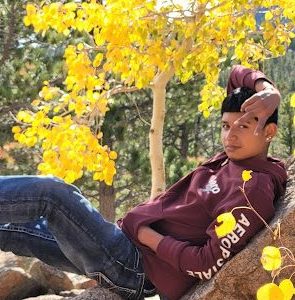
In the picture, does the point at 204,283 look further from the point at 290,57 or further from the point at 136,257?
the point at 290,57

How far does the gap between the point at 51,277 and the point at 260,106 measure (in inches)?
93.9

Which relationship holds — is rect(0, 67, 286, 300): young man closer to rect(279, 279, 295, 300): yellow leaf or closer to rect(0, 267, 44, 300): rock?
Result: rect(279, 279, 295, 300): yellow leaf

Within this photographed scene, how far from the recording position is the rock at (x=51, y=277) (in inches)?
155

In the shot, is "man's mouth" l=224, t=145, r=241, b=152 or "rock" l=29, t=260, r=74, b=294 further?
"rock" l=29, t=260, r=74, b=294

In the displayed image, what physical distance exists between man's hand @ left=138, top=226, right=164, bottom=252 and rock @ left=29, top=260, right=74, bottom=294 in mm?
1905

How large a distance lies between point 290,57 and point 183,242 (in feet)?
170

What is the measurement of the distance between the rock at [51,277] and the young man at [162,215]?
5.55 ft

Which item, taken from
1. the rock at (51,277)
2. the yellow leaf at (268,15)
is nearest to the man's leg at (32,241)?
the rock at (51,277)

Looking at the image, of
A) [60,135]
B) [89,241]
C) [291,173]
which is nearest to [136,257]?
[89,241]

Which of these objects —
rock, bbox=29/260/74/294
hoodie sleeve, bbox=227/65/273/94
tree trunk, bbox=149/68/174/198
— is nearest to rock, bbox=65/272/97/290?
rock, bbox=29/260/74/294

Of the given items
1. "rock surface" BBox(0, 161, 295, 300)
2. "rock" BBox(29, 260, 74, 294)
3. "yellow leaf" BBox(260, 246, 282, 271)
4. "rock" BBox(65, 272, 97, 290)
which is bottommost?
"rock" BBox(65, 272, 97, 290)

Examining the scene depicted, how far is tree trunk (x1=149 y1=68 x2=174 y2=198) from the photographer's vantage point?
184 inches

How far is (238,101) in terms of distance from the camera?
223 centimetres

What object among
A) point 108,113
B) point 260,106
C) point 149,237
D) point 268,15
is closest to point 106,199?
point 108,113
